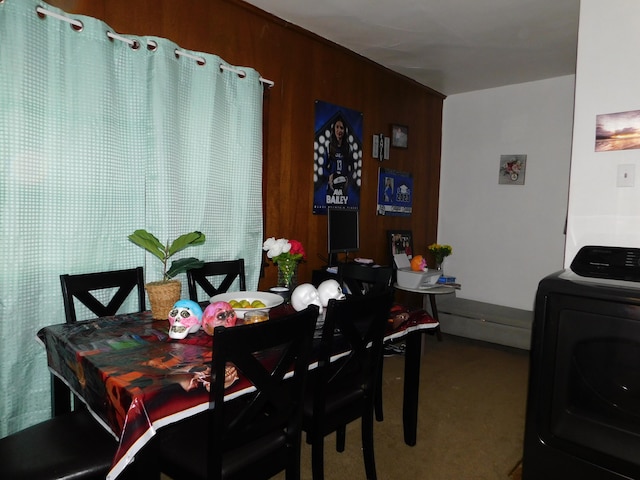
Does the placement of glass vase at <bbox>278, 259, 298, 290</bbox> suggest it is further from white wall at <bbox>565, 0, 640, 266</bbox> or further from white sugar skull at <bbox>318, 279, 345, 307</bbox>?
white wall at <bbox>565, 0, 640, 266</bbox>

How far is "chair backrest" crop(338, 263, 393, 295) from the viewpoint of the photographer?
2278 mm

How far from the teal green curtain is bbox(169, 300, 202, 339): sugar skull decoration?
683 millimetres

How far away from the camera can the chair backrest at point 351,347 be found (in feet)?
5.02

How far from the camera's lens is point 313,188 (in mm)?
3205

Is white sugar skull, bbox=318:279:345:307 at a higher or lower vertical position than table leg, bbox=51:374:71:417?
higher

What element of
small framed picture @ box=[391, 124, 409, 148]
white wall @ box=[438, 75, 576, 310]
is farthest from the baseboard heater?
small framed picture @ box=[391, 124, 409, 148]

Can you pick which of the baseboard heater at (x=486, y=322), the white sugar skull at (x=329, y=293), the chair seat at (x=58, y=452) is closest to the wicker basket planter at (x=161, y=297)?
the chair seat at (x=58, y=452)

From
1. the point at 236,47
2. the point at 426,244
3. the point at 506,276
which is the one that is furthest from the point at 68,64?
the point at 506,276

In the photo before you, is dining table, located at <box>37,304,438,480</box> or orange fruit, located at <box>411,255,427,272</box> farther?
orange fruit, located at <box>411,255,427,272</box>

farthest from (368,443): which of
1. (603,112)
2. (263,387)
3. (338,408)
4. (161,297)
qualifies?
(603,112)

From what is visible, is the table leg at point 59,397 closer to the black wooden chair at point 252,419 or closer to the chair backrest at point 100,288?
the chair backrest at point 100,288

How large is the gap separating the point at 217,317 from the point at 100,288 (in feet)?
2.33

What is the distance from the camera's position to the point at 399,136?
4020 millimetres

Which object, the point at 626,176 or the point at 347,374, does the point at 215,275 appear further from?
the point at 626,176
